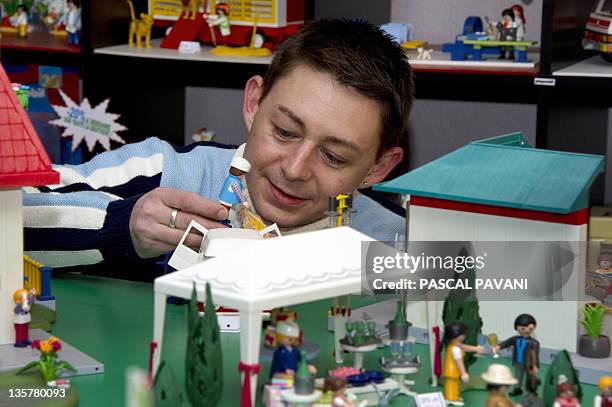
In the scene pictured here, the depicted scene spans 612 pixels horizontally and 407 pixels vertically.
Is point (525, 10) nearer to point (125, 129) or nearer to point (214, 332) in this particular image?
point (125, 129)

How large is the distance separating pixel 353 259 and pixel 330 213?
0.21 metres

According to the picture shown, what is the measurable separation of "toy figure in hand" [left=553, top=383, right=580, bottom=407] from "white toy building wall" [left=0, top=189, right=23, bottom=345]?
0.58m

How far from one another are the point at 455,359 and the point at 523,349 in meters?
0.06

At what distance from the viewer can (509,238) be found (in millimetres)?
1272

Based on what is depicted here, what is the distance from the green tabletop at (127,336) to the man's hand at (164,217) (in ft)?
0.20

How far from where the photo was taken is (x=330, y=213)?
4.33 ft

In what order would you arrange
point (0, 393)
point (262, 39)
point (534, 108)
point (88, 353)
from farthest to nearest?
1. point (534, 108)
2. point (262, 39)
3. point (88, 353)
4. point (0, 393)

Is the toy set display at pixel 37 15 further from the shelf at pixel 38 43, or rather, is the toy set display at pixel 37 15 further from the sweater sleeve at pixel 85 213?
the sweater sleeve at pixel 85 213

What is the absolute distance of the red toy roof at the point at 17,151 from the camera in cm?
121

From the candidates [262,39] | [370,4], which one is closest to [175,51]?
[262,39]

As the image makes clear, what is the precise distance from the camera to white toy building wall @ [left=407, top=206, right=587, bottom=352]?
4.09 feet

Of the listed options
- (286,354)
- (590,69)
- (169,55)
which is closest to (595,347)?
(286,354)

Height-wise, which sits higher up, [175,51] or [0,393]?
[175,51]

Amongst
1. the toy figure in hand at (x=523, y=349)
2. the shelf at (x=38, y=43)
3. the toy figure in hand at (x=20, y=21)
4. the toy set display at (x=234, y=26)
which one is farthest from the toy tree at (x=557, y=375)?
the toy figure in hand at (x=20, y=21)
